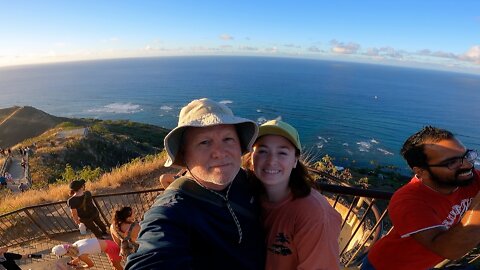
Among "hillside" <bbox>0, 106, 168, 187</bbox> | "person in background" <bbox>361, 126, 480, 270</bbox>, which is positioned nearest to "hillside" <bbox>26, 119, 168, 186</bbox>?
"hillside" <bbox>0, 106, 168, 187</bbox>

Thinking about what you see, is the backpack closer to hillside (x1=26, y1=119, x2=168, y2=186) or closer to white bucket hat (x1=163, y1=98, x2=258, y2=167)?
white bucket hat (x1=163, y1=98, x2=258, y2=167)

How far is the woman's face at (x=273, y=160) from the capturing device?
7.59 feet

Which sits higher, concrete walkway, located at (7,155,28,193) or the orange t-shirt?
the orange t-shirt

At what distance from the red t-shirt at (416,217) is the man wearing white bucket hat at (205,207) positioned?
1014 mm

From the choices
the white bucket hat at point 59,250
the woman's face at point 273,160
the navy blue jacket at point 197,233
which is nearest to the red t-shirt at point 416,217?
the woman's face at point 273,160

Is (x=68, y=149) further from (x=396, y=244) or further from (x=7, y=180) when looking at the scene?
(x=396, y=244)

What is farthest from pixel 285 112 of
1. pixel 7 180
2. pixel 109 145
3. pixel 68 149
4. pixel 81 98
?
pixel 81 98

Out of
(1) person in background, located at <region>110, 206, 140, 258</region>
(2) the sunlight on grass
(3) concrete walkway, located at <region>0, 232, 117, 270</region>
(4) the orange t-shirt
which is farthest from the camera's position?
(2) the sunlight on grass

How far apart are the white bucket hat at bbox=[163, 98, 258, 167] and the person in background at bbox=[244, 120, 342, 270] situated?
0.61ft

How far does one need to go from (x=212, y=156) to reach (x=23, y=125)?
6734cm

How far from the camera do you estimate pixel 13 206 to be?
10.6m

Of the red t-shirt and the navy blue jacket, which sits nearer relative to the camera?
the navy blue jacket

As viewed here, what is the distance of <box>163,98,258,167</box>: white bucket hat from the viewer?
6.40ft

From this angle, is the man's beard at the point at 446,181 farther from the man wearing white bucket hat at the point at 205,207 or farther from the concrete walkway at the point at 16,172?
the concrete walkway at the point at 16,172
